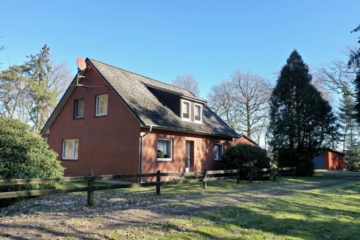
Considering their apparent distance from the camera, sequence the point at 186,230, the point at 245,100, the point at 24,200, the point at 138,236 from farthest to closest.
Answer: the point at 245,100, the point at 24,200, the point at 186,230, the point at 138,236

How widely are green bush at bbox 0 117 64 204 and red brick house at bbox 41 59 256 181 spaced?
498 cm

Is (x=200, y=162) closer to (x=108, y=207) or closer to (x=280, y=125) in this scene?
(x=280, y=125)

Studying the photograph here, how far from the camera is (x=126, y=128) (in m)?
16.0

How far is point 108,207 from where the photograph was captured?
8469 mm

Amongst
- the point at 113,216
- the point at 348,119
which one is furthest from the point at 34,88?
the point at 348,119

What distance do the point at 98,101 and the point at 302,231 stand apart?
14.5 m

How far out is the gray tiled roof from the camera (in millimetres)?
16031

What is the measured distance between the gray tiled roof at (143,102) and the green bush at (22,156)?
5.35 m

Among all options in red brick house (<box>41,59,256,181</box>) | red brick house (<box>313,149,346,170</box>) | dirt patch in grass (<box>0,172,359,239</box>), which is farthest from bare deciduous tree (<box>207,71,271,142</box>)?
dirt patch in grass (<box>0,172,359,239</box>)

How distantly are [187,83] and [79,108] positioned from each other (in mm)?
26556

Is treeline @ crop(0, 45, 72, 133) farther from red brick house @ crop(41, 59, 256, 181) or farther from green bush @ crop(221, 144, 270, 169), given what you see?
green bush @ crop(221, 144, 270, 169)

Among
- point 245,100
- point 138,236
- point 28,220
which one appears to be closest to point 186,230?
point 138,236

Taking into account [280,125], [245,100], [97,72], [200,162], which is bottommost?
[200,162]

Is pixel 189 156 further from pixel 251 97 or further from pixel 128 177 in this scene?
pixel 251 97
